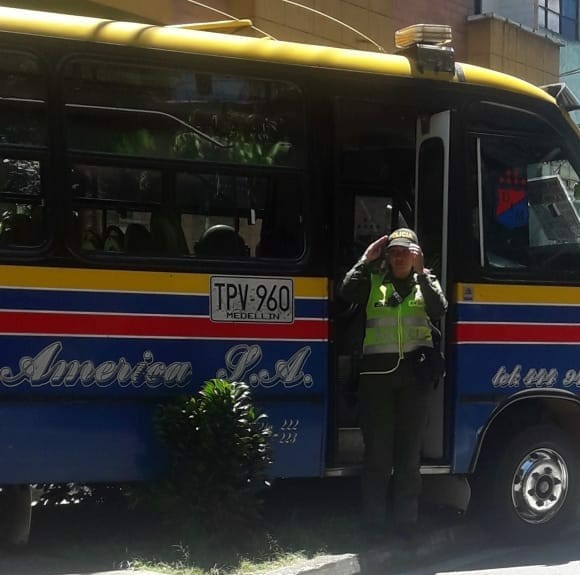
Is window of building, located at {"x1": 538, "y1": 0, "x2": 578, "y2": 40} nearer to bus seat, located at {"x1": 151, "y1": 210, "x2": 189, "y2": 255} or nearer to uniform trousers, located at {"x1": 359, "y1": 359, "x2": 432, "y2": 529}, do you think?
uniform trousers, located at {"x1": 359, "y1": 359, "x2": 432, "y2": 529}

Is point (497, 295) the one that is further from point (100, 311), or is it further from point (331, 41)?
point (331, 41)

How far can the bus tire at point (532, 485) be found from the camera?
5.79 meters

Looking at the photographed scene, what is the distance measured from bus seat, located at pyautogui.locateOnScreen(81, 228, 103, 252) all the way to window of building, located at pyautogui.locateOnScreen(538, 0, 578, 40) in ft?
49.9

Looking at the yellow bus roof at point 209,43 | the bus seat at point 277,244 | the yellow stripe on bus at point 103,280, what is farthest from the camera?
the bus seat at point 277,244

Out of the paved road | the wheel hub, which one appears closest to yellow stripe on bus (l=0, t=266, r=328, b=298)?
the paved road

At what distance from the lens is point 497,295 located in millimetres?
5660

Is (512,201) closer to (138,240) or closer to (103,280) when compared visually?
(138,240)

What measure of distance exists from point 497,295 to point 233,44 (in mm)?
2297

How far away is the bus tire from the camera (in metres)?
5.79

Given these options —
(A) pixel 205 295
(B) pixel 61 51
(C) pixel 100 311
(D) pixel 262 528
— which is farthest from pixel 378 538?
(B) pixel 61 51

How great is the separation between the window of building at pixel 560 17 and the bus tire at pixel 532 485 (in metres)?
14.0

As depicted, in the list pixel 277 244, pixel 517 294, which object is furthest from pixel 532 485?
pixel 277 244

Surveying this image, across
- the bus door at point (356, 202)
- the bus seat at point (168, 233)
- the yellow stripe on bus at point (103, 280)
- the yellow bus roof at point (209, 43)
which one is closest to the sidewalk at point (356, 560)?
the bus door at point (356, 202)

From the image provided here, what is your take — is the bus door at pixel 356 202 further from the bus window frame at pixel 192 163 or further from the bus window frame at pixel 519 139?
the bus window frame at pixel 519 139
